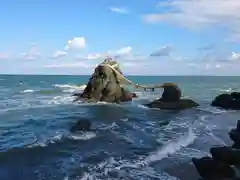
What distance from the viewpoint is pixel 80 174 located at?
16.1m

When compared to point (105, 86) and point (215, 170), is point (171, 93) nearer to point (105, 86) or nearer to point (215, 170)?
point (105, 86)

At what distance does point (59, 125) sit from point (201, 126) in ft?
36.9

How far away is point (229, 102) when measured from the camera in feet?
142

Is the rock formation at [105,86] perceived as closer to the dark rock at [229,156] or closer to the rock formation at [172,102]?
the rock formation at [172,102]

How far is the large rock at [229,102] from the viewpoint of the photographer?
42.6m

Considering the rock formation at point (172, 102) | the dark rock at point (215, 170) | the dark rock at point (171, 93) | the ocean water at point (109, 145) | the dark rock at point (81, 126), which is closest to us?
the dark rock at point (215, 170)

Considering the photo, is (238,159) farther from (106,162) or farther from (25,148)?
(25,148)

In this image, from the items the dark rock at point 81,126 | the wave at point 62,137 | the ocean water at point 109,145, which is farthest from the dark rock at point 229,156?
the dark rock at point 81,126

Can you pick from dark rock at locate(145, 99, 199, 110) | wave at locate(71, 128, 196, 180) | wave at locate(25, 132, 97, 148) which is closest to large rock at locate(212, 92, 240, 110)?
dark rock at locate(145, 99, 199, 110)

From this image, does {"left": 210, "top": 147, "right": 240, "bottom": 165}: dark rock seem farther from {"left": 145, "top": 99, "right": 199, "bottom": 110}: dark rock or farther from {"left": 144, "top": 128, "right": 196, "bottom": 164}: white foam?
{"left": 145, "top": 99, "right": 199, "bottom": 110}: dark rock

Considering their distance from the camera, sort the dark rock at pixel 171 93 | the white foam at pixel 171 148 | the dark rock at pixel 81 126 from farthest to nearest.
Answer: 1. the dark rock at pixel 171 93
2. the dark rock at pixel 81 126
3. the white foam at pixel 171 148

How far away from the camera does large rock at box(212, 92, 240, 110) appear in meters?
42.6

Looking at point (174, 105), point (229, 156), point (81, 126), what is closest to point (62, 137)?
point (81, 126)

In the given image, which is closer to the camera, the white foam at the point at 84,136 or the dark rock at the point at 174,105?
the white foam at the point at 84,136
